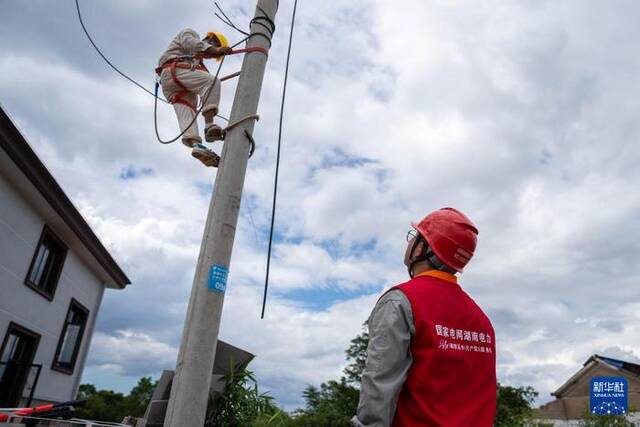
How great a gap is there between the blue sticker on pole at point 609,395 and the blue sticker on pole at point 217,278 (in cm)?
920

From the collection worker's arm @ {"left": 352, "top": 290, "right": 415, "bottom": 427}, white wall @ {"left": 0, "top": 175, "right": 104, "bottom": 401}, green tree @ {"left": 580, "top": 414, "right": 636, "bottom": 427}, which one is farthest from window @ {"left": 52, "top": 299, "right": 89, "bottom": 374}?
worker's arm @ {"left": 352, "top": 290, "right": 415, "bottom": 427}

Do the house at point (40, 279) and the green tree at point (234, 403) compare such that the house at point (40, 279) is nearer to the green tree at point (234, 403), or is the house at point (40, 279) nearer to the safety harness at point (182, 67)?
the safety harness at point (182, 67)

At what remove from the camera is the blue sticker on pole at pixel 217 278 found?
285cm

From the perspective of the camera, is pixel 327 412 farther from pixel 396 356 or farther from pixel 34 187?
pixel 396 356

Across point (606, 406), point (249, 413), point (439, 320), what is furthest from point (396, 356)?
point (606, 406)

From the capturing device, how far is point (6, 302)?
1105cm

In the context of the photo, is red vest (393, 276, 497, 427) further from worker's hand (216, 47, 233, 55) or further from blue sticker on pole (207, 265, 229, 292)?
worker's hand (216, 47, 233, 55)

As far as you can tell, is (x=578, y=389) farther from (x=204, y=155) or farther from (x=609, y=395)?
(x=204, y=155)

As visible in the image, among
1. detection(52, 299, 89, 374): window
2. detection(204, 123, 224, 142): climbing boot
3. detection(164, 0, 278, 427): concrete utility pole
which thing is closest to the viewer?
detection(164, 0, 278, 427): concrete utility pole

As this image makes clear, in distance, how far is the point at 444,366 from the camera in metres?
1.84

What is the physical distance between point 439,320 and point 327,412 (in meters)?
23.6

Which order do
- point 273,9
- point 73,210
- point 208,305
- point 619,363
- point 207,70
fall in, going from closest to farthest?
point 208,305
point 273,9
point 207,70
point 73,210
point 619,363

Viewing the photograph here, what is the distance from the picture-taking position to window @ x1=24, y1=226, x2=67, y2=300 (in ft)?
41.4

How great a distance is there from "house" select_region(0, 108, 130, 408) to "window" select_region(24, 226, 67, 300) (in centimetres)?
2
